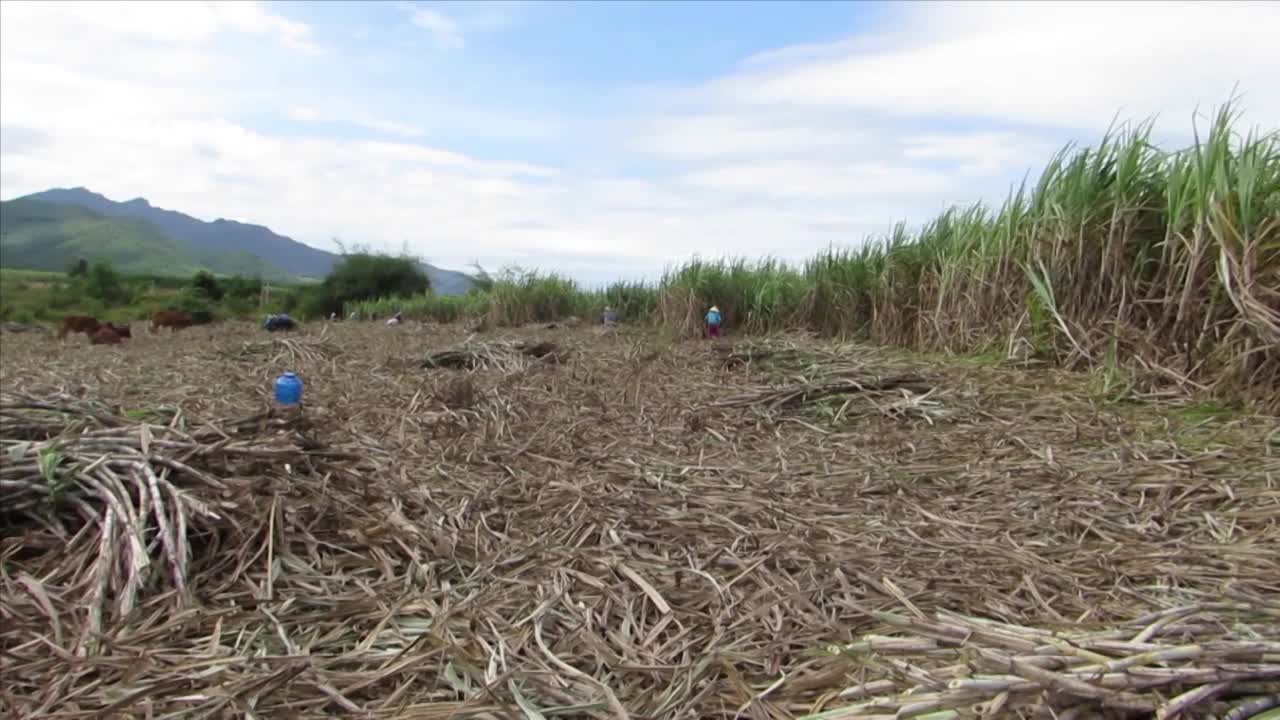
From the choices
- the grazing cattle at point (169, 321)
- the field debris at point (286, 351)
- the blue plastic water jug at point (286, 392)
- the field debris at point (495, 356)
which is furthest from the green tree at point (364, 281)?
the blue plastic water jug at point (286, 392)

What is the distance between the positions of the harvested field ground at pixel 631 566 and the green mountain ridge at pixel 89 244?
9459cm

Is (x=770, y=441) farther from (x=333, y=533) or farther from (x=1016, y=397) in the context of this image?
(x=333, y=533)

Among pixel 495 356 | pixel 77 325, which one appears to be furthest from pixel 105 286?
pixel 495 356

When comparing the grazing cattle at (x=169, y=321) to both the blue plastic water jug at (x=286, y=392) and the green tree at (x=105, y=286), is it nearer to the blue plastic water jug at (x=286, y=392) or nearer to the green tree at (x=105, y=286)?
the blue plastic water jug at (x=286, y=392)

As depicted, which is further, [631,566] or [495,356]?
[495,356]

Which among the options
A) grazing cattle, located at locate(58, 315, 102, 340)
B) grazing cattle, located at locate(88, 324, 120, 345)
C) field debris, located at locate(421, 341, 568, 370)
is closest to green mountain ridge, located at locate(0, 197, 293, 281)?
grazing cattle, located at locate(58, 315, 102, 340)

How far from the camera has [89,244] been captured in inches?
4176

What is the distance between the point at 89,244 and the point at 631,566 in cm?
12920

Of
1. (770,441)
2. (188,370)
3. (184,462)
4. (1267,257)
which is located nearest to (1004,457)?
(770,441)

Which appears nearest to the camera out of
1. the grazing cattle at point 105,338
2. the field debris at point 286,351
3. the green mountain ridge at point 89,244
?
the field debris at point 286,351

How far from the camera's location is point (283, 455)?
84.2 inches

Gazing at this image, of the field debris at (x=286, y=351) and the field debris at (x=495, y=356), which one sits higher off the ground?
the field debris at (x=495, y=356)

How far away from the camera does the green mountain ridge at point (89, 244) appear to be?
96562 millimetres

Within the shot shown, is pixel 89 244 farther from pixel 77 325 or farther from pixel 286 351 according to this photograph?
pixel 286 351
